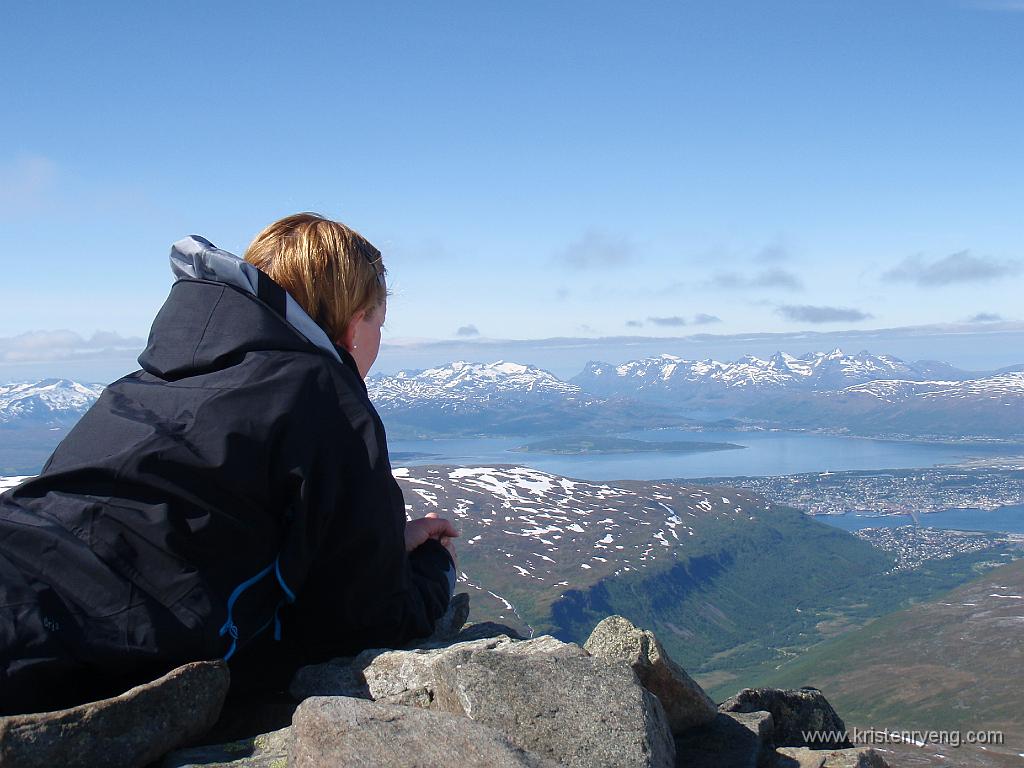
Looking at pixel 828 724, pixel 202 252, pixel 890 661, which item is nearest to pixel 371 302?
pixel 202 252

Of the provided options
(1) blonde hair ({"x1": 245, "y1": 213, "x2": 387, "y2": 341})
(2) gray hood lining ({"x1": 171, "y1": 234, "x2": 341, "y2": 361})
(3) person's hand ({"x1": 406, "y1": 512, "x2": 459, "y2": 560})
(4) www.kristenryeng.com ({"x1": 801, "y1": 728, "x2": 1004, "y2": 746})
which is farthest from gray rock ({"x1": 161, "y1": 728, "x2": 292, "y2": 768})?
(4) www.kristenryeng.com ({"x1": 801, "y1": 728, "x2": 1004, "y2": 746})

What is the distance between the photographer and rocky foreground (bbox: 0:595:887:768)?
4.09 meters

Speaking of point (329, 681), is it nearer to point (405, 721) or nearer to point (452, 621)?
point (405, 721)

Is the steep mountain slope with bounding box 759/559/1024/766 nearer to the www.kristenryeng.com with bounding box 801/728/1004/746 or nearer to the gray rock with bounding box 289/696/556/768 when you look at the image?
the www.kristenryeng.com with bounding box 801/728/1004/746

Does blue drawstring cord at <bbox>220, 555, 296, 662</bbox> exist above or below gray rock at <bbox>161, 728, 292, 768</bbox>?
above

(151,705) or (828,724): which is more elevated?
(151,705)

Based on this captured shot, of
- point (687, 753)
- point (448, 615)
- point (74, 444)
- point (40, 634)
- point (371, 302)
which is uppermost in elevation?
point (371, 302)

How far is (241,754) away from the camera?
15.6ft

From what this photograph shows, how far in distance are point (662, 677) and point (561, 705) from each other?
2127 mm

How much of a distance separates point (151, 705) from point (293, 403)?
196 centimetres

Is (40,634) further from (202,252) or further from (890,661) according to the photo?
(890,661)

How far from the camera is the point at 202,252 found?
469cm

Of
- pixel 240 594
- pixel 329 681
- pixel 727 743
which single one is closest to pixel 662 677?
pixel 727 743

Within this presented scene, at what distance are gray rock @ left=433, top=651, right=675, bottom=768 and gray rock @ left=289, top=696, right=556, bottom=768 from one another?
0.30m
